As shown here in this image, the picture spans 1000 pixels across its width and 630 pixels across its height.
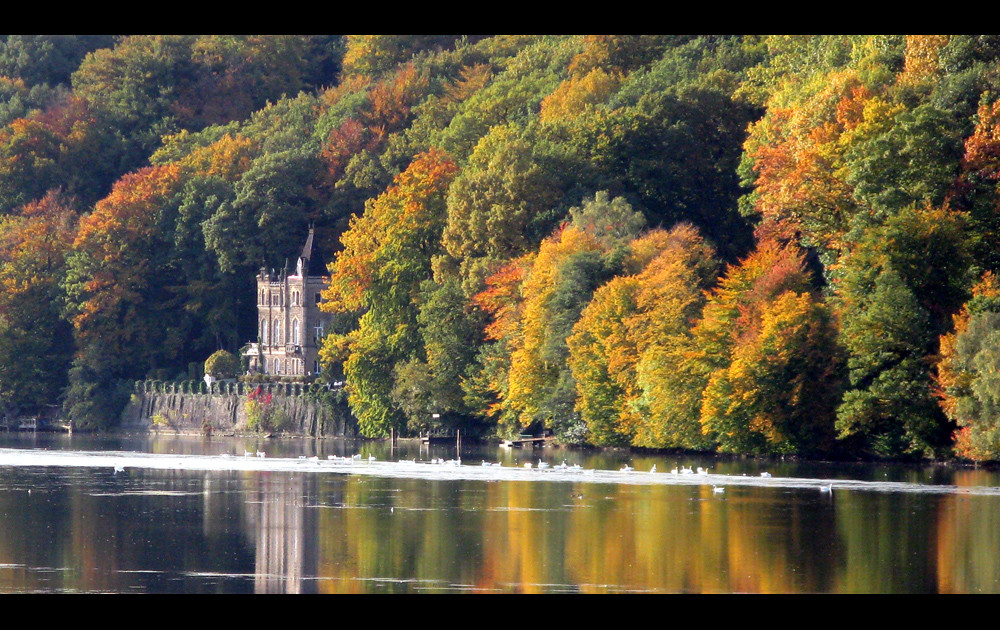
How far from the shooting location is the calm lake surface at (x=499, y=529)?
118 ft

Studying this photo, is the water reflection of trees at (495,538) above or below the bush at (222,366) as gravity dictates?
below

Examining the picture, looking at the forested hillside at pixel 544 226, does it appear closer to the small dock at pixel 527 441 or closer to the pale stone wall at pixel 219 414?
the small dock at pixel 527 441

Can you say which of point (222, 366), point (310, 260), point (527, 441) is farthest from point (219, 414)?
point (527, 441)

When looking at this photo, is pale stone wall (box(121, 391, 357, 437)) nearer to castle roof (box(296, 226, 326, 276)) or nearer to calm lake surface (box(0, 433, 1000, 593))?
castle roof (box(296, 226, 326, 276))

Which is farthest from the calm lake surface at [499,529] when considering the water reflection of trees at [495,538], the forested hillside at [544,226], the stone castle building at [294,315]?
the stone castle building at [294,315]

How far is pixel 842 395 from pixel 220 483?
2016cm

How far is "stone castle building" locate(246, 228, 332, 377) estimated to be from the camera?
101 meters

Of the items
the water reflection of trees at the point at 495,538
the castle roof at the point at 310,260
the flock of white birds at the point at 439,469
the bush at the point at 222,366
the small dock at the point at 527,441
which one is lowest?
the water reflection of trees at the point at 495,538

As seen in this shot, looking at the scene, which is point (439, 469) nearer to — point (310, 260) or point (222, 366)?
point (222, 366)

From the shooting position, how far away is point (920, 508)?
1863 inches

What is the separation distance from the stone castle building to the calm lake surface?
35.2 m

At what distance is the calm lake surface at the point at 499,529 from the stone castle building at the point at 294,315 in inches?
1386
